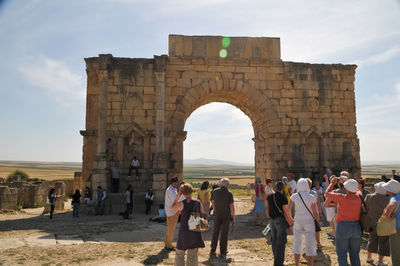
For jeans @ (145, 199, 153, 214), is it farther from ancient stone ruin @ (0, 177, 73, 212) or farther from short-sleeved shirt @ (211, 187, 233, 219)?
short-sleeved shirt @ (211, 187, 233, 219)

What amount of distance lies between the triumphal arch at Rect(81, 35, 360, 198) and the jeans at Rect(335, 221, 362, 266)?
→ 926 centimetres

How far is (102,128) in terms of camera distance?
13250mm

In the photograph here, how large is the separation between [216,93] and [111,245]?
373 inches

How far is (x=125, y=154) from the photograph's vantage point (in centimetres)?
1369

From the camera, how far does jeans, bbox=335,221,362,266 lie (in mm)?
4500

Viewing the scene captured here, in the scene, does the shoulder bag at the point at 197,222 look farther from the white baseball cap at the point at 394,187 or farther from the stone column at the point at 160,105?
the stone column at the point at 160,105

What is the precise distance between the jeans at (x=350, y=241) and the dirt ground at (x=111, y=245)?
1.44 metres

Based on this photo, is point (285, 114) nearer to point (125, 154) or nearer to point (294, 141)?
point (294, 141)

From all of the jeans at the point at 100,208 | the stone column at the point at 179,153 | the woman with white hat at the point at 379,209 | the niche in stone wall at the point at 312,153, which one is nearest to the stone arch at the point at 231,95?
the stone column at the point at 179,153

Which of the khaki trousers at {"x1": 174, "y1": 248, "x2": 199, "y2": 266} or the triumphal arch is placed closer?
the khaki trousers at {"x1": 174, "y1": 248, "x2": 199, "y2": 266}

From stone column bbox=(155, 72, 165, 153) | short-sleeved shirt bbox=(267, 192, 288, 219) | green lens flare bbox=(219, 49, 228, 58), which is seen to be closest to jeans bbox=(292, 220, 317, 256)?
short-sleeved shirt bbox=(267, 192, 288, 219)

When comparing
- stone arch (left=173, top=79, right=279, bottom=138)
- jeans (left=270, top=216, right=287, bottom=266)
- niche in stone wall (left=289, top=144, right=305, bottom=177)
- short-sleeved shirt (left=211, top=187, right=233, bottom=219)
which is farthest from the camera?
stone arch (left=173, top=79, right=279, bottom=138)

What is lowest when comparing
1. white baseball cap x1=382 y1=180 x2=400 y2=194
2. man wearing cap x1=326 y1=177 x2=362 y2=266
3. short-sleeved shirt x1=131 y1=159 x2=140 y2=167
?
man wearing cap x1=326 y1=177 x2=362 y2=266

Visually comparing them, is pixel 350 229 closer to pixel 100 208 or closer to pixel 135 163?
pixel 100 208
